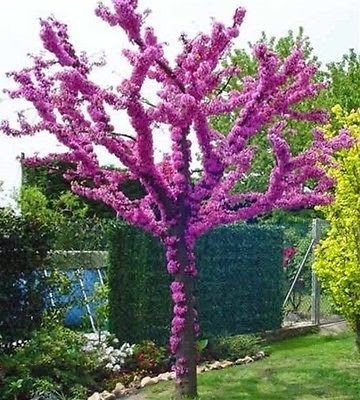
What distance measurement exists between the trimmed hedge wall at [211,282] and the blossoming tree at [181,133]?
255 cm

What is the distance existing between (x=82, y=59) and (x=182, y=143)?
4.12ft

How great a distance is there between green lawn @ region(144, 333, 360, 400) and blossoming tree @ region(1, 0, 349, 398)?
0.77 m

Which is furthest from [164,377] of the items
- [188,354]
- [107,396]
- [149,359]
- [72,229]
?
[72,229]

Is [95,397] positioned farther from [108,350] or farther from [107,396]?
[108,350]

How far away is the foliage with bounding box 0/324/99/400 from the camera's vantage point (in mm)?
8008

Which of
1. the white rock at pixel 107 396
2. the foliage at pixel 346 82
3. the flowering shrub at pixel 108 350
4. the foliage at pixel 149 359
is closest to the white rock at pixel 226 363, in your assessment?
the foliage at pixel 149 359

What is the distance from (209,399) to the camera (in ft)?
26.5

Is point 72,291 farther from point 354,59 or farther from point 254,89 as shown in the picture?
point 354,59

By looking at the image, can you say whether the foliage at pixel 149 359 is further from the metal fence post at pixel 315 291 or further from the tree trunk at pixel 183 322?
the metal fence post at pixel 315 291

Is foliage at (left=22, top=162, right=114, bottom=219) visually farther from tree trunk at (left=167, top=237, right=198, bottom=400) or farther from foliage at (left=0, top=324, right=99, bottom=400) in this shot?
tree trunk at (left=167, top=237, right=198, bottom=400)

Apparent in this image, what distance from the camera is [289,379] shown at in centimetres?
916

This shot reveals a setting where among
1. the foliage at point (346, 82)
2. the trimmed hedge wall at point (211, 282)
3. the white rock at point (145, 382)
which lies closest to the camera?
the white rock at point (145, 382)

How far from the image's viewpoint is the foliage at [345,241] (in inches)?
388

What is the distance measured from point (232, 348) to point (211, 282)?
159 cm
